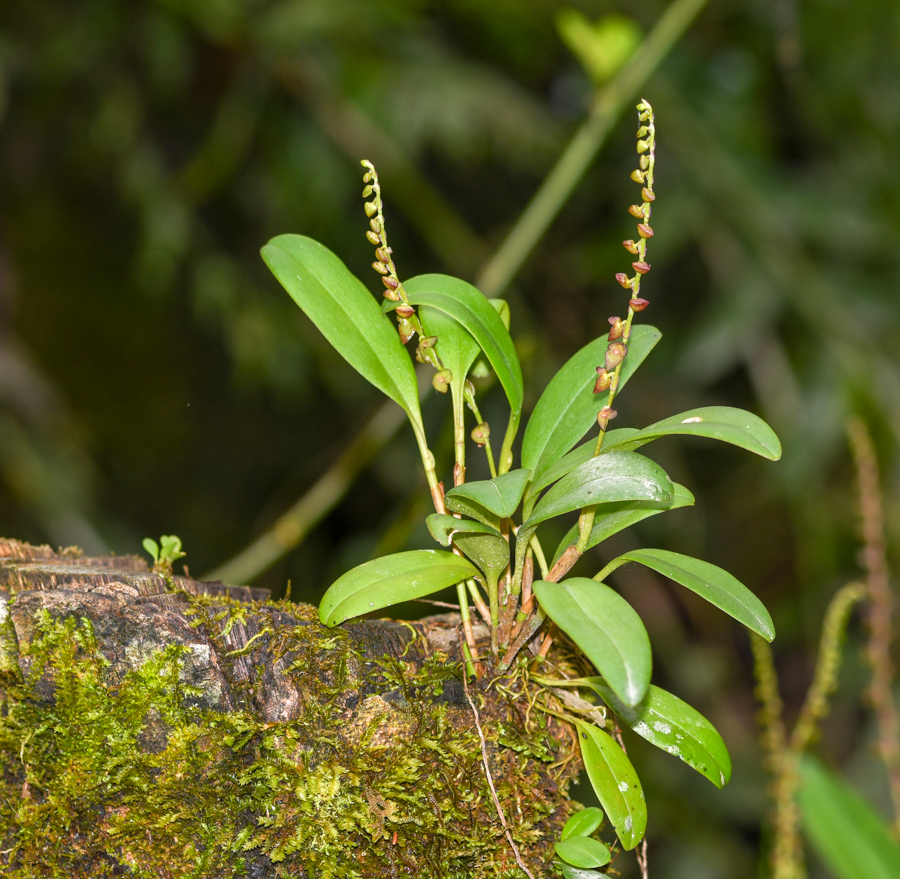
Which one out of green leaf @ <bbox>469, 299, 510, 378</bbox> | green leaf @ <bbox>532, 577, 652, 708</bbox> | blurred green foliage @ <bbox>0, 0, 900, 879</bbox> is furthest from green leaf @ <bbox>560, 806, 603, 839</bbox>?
blurred green foliage @ <bbox>0, 0, 900, 879</bbox>

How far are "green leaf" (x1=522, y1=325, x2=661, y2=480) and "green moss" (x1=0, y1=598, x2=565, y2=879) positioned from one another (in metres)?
0.27

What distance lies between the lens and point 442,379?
2.47 feet

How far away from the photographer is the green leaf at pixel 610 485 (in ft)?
1.91

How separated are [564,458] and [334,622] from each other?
27 cm

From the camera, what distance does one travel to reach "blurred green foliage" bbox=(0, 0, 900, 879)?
237 cm

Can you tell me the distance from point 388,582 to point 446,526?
88 mm

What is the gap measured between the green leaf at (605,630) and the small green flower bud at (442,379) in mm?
241

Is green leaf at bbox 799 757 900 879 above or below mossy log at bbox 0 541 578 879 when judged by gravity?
above

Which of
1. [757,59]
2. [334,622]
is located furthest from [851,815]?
[757,59]

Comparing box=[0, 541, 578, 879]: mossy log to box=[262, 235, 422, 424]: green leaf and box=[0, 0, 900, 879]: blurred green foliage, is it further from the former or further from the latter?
box=[0, 0, 900, 879]: blurred green foliage

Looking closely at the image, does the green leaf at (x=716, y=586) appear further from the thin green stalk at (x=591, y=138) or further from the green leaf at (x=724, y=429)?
the thin green stalk at (x=591, y=138)

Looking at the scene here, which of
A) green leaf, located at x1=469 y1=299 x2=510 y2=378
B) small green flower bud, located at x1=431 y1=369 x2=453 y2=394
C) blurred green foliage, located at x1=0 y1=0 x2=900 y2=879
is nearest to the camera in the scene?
small green flower bud, located at x1=431 y1=369 x2=453 y2=394

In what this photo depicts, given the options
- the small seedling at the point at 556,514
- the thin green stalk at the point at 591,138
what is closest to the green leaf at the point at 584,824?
the small seedling at the point at 556,514

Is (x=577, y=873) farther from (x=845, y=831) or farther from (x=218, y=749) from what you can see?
(x=845, y=831)
